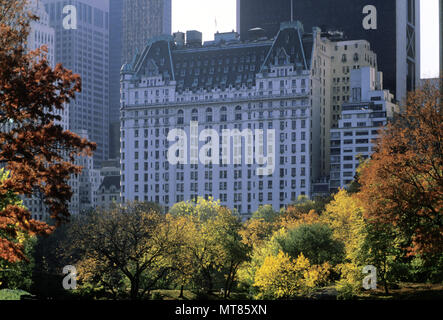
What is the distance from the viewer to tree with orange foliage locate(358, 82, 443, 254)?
51.8m

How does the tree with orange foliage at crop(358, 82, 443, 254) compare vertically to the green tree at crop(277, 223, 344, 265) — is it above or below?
above

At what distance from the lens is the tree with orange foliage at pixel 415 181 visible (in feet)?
170

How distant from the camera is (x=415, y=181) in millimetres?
54969

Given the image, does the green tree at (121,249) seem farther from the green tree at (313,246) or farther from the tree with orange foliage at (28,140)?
the tree with orange foliage at (28,140)

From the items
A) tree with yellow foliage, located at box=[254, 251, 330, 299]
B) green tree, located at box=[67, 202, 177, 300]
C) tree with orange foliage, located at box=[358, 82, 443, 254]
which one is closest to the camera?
tree with orange foliage, located at box=[358, 82, 443, 254]

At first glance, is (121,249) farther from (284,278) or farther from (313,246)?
(313,246)
